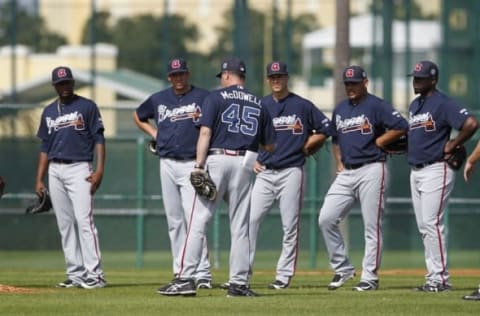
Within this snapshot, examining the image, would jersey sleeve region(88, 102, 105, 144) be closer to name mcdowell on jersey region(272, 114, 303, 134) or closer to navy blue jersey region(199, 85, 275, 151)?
name mcdowell on jersey region(272, 114, 303, 134)

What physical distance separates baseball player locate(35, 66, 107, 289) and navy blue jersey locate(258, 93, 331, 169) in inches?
66.1

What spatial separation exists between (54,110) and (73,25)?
25692 mm

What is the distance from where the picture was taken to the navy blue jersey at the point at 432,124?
517 inches

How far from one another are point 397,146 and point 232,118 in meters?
2.33

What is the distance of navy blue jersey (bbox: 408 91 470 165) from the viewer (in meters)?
13.1

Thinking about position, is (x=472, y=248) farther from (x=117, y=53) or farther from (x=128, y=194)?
(x=117, y=53)

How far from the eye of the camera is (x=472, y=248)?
22.8 metres

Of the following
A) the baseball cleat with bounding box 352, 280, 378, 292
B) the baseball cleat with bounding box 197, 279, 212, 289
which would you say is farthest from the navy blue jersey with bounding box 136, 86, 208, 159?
the baseball cleat with bounding box 352, 280, 378, 292

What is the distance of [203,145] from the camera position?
11781 mm

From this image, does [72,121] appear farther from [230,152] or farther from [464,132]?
[464,132]

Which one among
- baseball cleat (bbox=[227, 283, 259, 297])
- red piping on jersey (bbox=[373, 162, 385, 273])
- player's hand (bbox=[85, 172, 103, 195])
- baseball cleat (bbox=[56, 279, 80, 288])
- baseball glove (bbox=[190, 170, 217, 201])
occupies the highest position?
baseball glove (bbox=[190, 170, 217, 201])

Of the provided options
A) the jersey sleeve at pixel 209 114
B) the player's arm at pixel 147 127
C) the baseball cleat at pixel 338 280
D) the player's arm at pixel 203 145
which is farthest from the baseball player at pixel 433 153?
the player's arm at pixel 147 127

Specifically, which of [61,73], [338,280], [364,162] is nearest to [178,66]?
[61,73]

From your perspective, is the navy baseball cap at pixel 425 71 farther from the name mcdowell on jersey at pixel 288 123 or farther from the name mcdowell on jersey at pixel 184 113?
the name mcdowell on jersey at pixel 184 113
